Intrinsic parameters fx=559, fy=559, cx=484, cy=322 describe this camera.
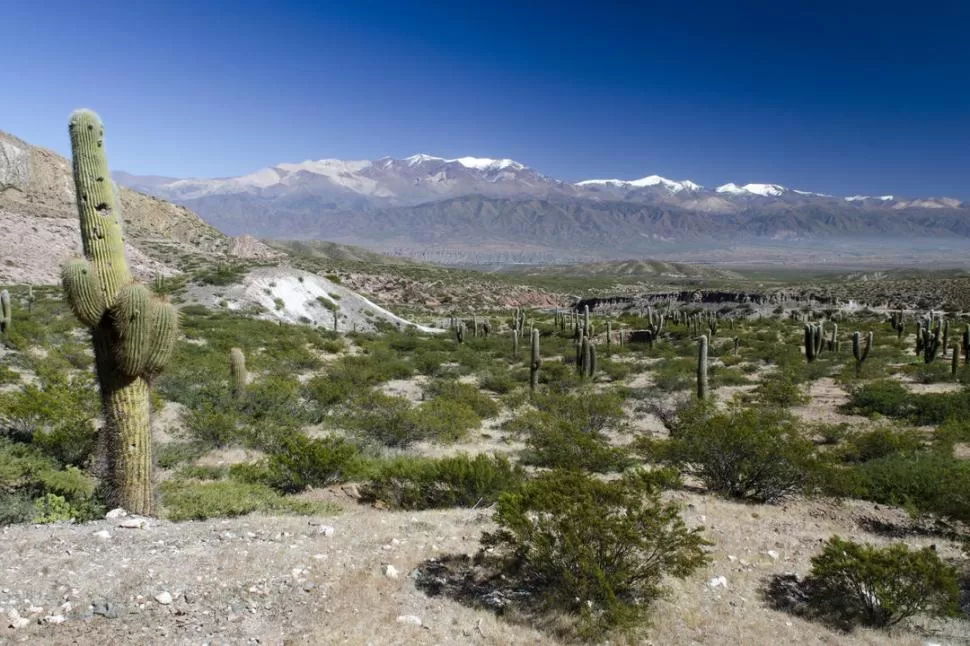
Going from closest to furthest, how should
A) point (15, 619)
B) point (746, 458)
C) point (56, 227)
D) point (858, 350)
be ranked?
point (15, 619), point (746, 458), point (858, 350), point (56, 227)

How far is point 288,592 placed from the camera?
17.7 feet

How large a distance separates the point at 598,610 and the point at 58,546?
18.0 ft

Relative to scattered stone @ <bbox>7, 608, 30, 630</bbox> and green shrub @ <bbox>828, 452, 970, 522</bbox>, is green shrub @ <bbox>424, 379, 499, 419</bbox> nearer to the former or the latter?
green shrub @ <bbox>828, 452, 970, 522</bbox>

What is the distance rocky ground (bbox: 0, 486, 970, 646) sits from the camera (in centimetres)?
481

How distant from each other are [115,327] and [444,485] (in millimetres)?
4949

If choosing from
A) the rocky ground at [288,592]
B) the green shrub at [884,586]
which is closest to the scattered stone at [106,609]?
the rocky ground at [288,592]

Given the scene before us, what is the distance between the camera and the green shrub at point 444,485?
845cm

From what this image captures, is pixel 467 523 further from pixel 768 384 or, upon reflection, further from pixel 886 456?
pixel 768 384

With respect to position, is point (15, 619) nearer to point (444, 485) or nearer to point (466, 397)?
point (444, 485)

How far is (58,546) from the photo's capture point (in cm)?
571

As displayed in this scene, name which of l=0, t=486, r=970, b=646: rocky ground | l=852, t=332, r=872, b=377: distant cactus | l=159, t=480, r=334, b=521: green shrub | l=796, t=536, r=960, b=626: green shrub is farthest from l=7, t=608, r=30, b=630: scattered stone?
l=852, t=332, r=872, b=377: distant cactus

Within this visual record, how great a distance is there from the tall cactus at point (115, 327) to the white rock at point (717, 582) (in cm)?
671

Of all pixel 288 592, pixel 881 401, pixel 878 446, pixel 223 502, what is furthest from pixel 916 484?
pixel 223 502

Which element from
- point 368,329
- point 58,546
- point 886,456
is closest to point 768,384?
point 886,456
